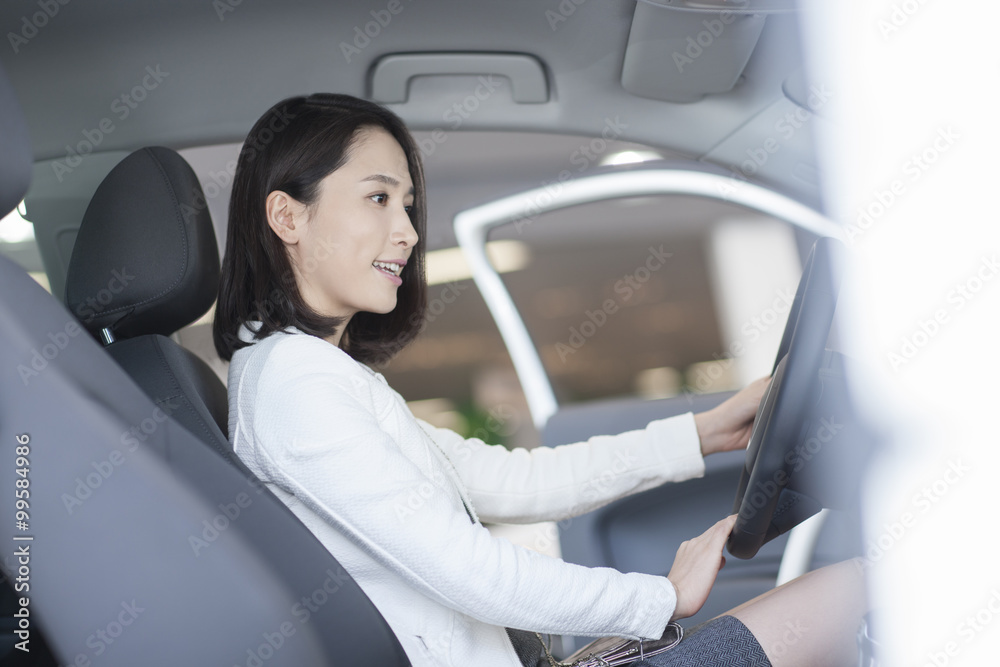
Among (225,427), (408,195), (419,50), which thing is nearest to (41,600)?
(225,427)

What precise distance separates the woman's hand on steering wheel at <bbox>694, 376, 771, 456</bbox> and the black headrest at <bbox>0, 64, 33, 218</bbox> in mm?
947

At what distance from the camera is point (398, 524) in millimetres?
809

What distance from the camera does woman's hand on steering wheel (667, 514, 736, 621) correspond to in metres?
0.91

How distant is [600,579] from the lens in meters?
0.86

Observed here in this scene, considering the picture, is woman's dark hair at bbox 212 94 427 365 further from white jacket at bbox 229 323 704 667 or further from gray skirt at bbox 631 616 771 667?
gray skirt at bbox 631 616 771 667

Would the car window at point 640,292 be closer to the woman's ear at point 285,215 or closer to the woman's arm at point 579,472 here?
the woman's arm at point 579,472

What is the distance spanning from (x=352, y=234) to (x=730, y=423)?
640mm

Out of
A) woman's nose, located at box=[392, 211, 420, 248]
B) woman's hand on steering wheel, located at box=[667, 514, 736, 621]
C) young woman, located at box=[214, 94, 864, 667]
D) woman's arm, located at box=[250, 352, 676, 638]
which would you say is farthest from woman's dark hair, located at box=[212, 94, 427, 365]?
woman's hand on steering wheel, located at box=[667, 514, 736, 621]

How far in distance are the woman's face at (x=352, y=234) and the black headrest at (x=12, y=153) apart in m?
0.39

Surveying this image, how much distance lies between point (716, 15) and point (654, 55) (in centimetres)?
14

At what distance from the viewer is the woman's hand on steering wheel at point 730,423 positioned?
1236 mm

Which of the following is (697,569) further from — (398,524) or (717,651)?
(398,524)

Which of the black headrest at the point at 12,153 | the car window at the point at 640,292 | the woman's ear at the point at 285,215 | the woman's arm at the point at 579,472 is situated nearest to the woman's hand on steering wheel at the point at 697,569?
the woman's arm at the point at 579,472

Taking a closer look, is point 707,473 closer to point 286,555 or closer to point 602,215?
point 286,555
